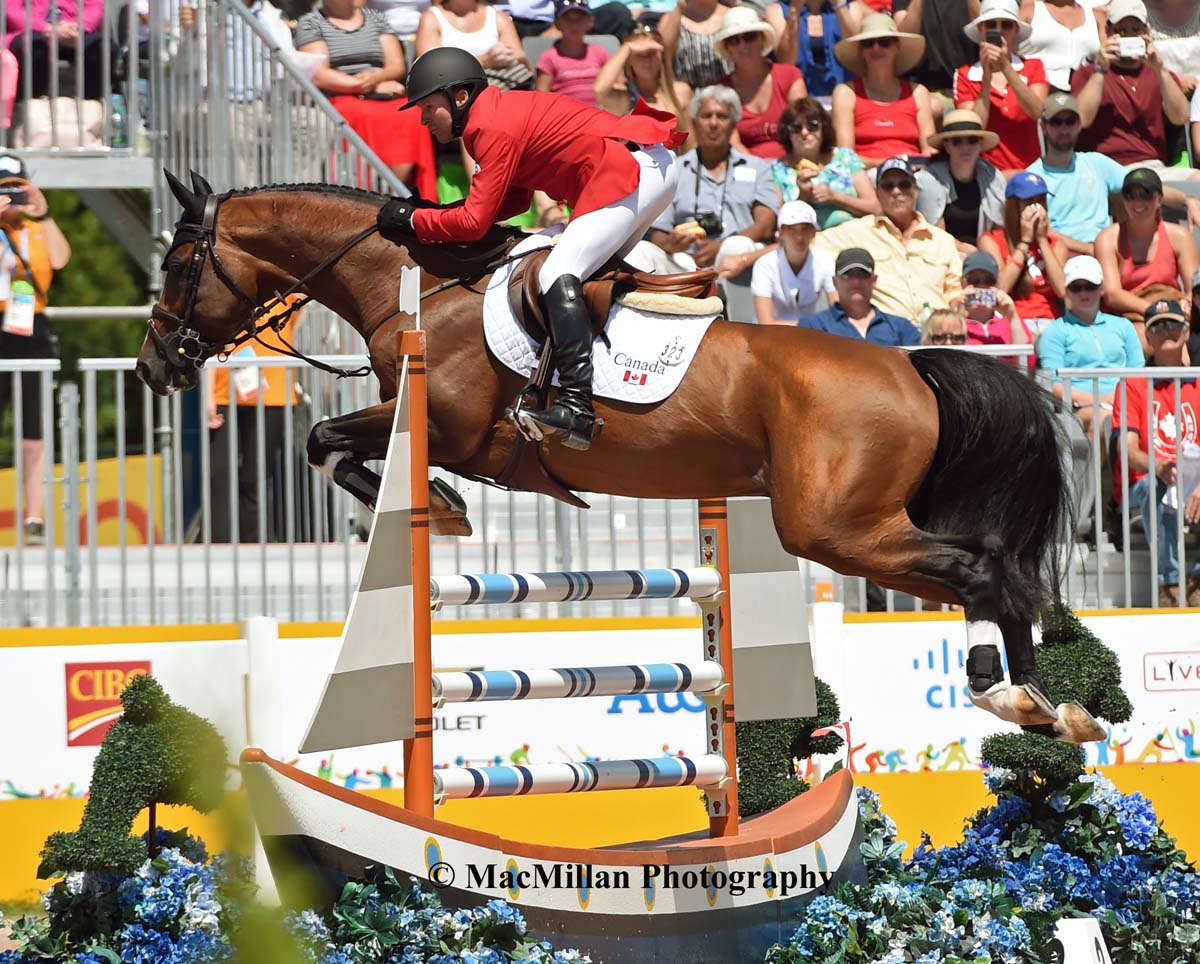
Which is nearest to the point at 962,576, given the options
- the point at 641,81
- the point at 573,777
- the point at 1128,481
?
the point at 573,777

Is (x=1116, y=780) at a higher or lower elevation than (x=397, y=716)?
lower

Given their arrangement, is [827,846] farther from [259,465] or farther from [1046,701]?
[259,465]

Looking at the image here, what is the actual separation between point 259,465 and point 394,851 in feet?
11.4

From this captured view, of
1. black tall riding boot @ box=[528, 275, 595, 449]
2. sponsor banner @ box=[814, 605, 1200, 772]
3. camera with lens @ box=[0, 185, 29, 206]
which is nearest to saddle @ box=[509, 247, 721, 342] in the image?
black tall riding boot @ box=[528, 275, 595, 449]

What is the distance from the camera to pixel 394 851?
4.14 meters

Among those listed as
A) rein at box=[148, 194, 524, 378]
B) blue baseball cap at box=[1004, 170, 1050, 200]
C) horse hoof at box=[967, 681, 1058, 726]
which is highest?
blue baseball cap at box=[1004, 170, 1050, 200]

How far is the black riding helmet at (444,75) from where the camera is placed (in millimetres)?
4992

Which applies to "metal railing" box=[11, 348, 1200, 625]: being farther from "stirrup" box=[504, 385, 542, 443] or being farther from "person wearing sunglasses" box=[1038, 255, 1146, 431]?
"stirrup" box=[504, 385, 542, 443]

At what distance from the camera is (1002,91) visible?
1112 cm

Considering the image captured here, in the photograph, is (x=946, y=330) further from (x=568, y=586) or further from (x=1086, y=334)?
(x=568, y=586)

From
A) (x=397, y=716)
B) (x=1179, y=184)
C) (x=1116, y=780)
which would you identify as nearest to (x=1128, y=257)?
(x=1179, y=184)

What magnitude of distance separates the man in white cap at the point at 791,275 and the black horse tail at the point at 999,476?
13.2 feet

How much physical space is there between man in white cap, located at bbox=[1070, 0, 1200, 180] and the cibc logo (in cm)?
766

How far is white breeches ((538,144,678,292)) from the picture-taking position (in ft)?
16.5
